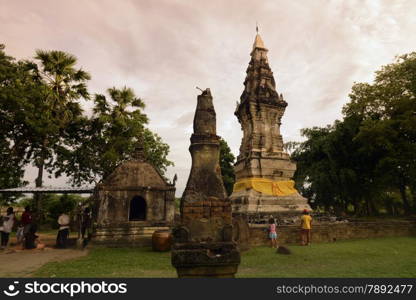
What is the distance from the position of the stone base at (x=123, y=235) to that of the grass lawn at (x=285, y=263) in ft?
3.44

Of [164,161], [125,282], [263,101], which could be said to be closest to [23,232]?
[125,282]

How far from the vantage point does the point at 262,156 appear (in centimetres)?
1773

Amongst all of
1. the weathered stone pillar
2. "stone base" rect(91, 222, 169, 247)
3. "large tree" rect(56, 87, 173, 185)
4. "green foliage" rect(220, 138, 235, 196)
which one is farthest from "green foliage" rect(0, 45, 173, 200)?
"green foliage" rect(220, 138, 235, 196)

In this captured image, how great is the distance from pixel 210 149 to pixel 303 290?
277 cm

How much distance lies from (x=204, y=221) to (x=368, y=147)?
21103mm

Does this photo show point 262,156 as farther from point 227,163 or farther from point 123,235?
point 227,163

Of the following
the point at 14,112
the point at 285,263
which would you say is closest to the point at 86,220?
the point at 14,112

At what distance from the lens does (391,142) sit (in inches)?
755

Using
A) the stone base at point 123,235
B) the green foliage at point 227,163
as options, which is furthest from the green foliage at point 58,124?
the green foliage at point 227,163

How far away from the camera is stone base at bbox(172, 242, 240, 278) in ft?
12.1

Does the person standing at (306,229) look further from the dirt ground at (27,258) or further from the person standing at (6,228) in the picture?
the person standing at (6,228)

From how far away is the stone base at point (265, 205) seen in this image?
15227 millimetres

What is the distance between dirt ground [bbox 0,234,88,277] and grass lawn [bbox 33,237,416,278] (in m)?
0.44

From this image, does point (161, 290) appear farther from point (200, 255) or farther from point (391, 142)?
point (391, 142)
